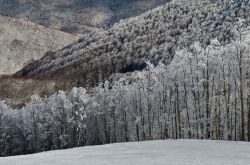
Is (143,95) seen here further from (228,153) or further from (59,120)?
(228,153)

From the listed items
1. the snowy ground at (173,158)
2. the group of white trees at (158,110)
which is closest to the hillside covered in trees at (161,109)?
the group of white trees at (158,110)

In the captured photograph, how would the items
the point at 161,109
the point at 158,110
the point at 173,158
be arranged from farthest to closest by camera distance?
the point at 158,110, the point at 161,109, the point at 173,158

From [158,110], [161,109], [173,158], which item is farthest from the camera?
[158,110]

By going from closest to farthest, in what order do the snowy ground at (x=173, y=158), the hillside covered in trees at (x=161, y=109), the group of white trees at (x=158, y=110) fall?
the snowy ground at (x=173, y=158) < the hillside covered in trees at (x=161, y=109) < the group of white trees at (x=158, y=110)

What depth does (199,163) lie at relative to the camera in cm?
3956

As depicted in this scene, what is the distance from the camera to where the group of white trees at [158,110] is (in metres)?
83.1

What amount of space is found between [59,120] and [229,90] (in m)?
59.8

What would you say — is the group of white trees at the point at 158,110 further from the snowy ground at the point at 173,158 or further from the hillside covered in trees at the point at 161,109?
the snowy ground at the point at 173,158

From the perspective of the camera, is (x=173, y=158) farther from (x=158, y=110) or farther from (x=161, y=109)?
(x=158, y=110)

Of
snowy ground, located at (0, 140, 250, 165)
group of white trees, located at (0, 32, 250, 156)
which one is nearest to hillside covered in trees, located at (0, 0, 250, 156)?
group of white trees, located at (0, 32, 250, 156)


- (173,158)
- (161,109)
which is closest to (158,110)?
(161,109)

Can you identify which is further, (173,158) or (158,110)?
(158,110)

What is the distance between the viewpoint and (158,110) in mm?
109312

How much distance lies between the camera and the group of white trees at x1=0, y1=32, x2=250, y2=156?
83.1 m
